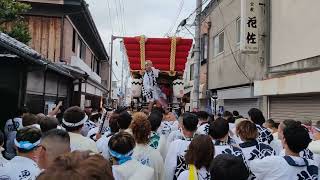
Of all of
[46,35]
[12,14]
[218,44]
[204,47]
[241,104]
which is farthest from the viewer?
[204,47]

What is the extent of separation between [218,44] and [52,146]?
17.9 m

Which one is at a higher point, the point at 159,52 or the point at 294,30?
the point at 294,30

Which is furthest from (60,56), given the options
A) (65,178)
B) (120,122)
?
(65,178)

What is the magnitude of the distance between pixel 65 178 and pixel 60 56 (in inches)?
647

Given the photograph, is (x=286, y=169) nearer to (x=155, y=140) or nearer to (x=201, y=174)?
(x=201, y=174)

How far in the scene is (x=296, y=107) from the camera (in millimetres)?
12750

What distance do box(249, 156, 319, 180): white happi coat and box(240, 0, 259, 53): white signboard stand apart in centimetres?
979

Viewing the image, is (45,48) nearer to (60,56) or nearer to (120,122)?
(60,56)

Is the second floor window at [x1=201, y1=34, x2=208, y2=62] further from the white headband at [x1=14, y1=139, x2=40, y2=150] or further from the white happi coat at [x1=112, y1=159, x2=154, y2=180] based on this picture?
the white headband at [x1=14, y1=139, x2=40, y2=150]

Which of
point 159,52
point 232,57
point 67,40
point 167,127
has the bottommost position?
point 167,127

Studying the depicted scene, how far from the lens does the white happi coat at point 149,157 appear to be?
4.91m

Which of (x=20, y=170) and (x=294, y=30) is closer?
(x=20, y=170)

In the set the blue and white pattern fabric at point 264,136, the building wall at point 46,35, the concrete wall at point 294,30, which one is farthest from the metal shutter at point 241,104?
the blue and white pattern fabric at point 264,136

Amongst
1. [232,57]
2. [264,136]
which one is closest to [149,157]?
→ [264,136]
